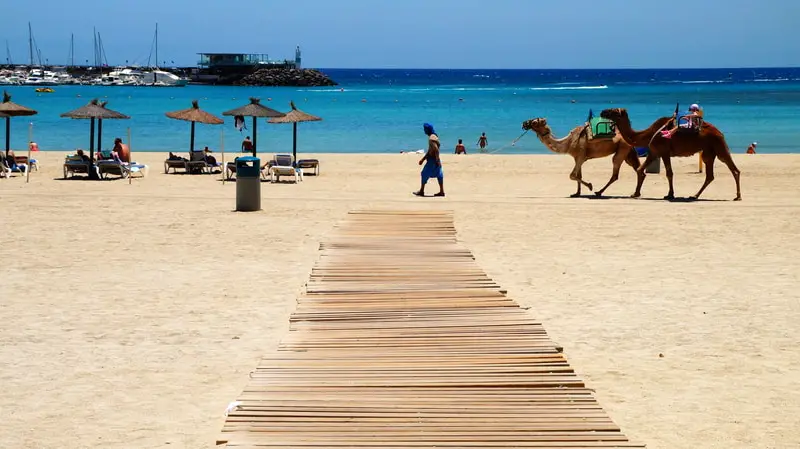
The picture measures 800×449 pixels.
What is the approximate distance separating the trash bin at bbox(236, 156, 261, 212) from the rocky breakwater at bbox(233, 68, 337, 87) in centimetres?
12270

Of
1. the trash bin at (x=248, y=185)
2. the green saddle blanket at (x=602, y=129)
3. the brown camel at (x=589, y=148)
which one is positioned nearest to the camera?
the trash bin at (x=248, y=185)

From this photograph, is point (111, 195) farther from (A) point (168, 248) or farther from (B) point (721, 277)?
(B) point (721, 277)

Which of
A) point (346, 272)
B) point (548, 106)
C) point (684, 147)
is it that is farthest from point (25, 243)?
point (548, 106)

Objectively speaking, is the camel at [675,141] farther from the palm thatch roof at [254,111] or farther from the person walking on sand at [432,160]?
the palm thatch roof at [254,111]

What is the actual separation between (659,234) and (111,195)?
9.36 m

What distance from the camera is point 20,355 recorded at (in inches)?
287

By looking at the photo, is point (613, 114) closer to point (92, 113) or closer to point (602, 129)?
point (602, 129)

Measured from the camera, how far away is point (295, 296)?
9.33 m

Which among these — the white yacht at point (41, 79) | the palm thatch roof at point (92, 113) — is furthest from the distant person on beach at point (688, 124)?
the white yacht at point (41, 79)

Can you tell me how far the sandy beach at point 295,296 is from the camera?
6.11 metres

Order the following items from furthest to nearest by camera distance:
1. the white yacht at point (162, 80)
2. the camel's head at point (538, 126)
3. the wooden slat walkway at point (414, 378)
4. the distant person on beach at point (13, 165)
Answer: the white yacht at point (162, 80) < the distant person on beach at point (13, 165) < the camel's head at point (538, 126) < the wooden slat walkway at point (414, 378)

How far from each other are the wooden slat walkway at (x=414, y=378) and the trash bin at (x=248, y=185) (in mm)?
6160

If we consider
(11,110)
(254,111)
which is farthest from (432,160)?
(11,110)

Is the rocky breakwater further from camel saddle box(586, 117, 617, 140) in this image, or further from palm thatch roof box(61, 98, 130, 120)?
camel saddle box(586, 117, 617, 140)
